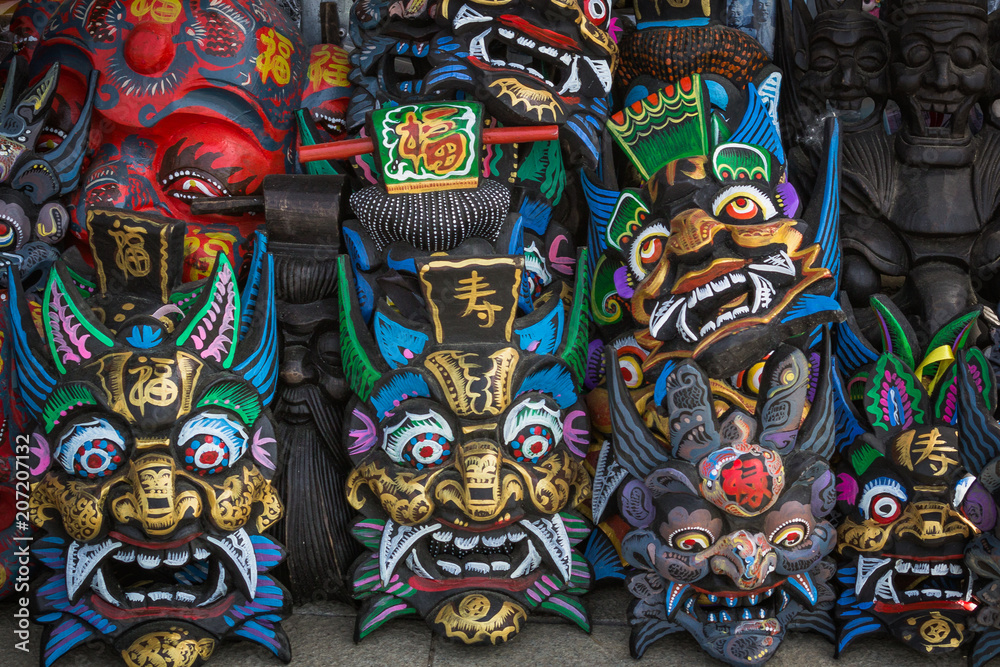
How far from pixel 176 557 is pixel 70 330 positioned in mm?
657

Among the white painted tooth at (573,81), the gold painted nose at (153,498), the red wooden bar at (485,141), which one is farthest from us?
the white painted tooth at (573,81)

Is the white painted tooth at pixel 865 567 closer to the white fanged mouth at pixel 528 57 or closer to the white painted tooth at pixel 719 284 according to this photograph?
the white painted tooth at pixel 719 284

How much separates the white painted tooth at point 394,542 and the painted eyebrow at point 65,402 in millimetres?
860

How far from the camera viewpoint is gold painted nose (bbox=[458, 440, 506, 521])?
2789 millimetres

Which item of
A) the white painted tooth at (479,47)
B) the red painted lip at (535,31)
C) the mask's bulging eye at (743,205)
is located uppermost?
the red painted lip at (535,31)

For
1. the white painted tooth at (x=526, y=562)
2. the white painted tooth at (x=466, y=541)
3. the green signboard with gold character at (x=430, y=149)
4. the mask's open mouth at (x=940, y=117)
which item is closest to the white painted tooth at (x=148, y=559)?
the white painted tooth at (x=466, y=541)

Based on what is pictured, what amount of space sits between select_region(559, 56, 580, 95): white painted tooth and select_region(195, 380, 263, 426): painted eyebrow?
4.31 ft

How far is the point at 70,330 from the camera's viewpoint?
2766 mm

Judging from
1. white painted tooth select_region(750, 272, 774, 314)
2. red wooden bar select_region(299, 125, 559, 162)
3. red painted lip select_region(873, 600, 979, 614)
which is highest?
red wooden bar select_region(299, 125, 559, 162)

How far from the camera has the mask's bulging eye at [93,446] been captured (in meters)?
2.73

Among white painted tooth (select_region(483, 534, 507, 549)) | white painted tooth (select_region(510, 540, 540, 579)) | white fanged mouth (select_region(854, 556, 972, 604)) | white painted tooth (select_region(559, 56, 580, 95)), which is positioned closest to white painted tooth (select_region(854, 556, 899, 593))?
white fanged mouth (select_region(854, 556, 972, 604))

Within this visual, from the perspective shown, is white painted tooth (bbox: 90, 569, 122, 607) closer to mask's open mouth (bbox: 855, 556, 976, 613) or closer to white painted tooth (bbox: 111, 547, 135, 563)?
white painted tooth (bbox: 111, 547, 135, 563)

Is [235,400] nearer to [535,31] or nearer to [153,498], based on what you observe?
[153,498]

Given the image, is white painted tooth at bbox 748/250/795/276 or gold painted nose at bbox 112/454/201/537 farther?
white painted tooth at bbox 748/250/795/276
